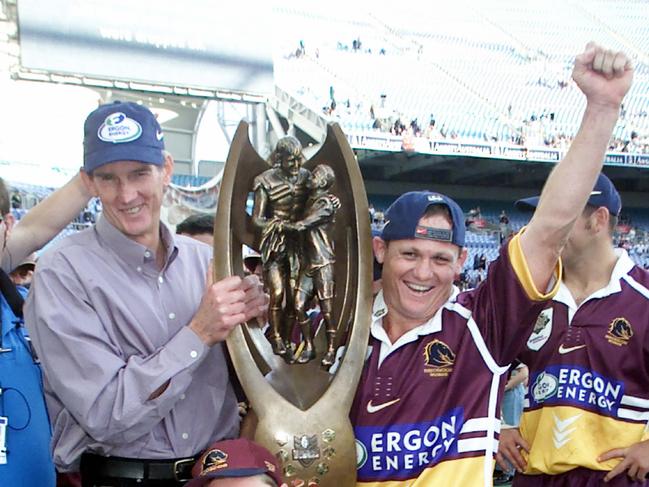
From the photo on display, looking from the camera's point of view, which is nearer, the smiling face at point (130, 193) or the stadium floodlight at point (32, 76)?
the smiling face at point (130, 193)

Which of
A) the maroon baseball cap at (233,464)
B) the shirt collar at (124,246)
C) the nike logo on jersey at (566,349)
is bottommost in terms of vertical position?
the maroon baseball cap at (233,464)

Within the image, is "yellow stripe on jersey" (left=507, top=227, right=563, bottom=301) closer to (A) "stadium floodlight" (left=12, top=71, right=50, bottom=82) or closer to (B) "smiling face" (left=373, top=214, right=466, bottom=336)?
(B) "smiling face" (left=373, top=214, right=466, bottom=336)

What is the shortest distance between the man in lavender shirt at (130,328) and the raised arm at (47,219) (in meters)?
0.39

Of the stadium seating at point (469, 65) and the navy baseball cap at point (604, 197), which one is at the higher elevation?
the stadium seating at point (469, 65)

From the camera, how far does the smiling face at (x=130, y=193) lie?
69.4 inches

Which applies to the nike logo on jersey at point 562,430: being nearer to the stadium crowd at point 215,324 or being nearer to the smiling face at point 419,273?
the stadium crowd at point 215,324

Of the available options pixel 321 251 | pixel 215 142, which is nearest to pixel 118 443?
pixel 321 251

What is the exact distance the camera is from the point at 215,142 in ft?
56.1

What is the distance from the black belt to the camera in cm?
172

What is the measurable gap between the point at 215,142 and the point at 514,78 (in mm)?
8755

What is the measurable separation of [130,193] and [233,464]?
2.35ft

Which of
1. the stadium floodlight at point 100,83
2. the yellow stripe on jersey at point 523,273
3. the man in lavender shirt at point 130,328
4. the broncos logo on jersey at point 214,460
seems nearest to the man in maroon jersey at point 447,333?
the yellow stripe on jersey at point 523,273

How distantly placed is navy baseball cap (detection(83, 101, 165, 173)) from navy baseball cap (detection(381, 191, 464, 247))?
622 mm

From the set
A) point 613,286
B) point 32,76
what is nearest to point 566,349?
point 613,286
